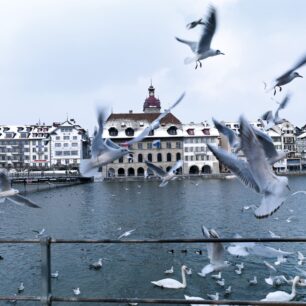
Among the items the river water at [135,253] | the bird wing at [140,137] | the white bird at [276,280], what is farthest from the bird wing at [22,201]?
the white bird at [276,280]

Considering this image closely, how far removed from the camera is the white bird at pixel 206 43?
4.43 m

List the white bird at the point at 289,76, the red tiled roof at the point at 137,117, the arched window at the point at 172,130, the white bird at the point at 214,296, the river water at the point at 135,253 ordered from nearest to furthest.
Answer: the white bird at the point at 289,76
the white bird at the point at 214,296
the river water at the point at 135,253
the arched window at the point at 172,130
the red tiled roof at the point at 137,117

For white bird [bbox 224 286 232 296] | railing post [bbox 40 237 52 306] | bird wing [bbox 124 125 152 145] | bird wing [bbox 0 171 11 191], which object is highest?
bird wing [bbox 124 125 152 145]

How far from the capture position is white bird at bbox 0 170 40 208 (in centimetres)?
439

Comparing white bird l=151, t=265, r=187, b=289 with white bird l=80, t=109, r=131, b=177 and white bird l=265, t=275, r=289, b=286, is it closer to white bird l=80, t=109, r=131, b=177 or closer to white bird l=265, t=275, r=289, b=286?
white bird l=265, t=275, r=289, b=286

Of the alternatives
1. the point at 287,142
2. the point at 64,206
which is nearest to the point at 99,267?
the point at 64,206

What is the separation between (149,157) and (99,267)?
7177 cm

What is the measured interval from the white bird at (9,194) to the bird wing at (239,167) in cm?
193

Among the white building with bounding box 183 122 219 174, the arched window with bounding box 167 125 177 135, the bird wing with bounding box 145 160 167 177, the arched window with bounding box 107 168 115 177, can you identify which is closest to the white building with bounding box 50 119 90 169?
the arched window with bounding box 107 168 115 177

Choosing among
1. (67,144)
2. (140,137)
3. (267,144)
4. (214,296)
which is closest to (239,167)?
(267,144)

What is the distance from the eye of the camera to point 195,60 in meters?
5.05

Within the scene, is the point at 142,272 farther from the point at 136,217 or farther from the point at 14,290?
the point at 136,217

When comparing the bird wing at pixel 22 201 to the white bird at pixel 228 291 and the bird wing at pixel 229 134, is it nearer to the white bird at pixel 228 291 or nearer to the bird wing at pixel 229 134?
the bird wing at pixel 229 134

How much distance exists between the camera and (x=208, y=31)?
15.1 feet
